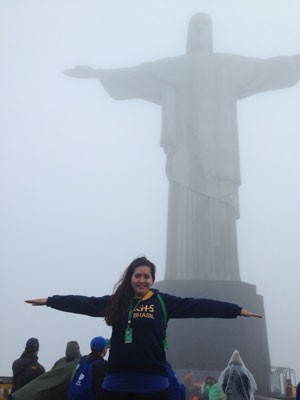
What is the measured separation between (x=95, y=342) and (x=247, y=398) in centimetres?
→ 287

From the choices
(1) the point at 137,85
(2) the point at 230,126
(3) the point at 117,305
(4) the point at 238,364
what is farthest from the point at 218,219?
(3) the point at 117,305

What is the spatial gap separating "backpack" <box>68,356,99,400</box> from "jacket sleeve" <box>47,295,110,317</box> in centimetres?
98

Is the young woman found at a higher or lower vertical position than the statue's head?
lower

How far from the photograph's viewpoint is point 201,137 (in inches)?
538

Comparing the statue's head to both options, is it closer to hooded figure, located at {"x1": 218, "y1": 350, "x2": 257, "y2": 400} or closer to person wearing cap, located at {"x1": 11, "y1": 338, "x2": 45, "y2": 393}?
hooded figure, located at {"x1": 218, "y1": 350, "x2": 257, "y2": 400}

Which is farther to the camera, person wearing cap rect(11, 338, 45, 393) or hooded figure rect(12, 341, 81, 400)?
person wearing cap rect(11, 338, 45, 393)

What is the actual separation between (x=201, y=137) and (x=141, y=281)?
38.1 ft

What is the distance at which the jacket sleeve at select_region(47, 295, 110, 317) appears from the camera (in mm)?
2412

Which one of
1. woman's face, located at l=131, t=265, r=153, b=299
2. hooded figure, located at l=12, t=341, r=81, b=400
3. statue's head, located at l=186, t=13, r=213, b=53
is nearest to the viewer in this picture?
woman's face, located at l=131, t=265, r=153, b=299

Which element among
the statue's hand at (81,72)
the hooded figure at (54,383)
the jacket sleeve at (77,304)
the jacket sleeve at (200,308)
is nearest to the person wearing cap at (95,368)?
the hooded figure at (54,383)

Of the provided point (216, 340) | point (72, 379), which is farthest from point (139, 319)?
point (216, 340)

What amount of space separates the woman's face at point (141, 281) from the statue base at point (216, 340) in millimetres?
9052

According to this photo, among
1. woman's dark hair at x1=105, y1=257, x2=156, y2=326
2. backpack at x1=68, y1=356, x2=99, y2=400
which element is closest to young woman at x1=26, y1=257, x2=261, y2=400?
woman's dark hair at x1=105, y1=257, x2=156, y2=326

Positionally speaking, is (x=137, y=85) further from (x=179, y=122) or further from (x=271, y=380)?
(x=271, y=380)
